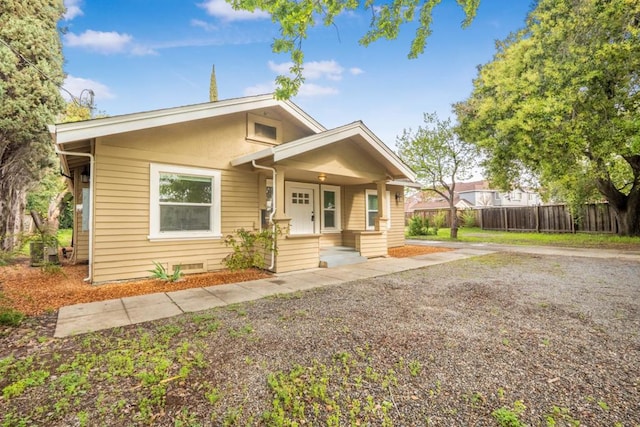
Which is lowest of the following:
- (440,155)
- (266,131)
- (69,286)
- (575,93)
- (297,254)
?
(69,286)

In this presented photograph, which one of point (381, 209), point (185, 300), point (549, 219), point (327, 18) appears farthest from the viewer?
point (549, 219)

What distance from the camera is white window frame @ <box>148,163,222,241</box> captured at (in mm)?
6137

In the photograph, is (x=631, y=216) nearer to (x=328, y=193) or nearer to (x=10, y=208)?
(x=328, y=193)

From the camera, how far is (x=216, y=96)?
19.1 m

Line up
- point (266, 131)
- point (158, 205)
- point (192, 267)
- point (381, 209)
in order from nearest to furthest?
1. point (158, 205)
2. point (192, 267)
3. point (266, 131)
4. point (381, 209)

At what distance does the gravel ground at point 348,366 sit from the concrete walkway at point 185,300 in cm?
30

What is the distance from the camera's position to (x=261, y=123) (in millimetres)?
7887

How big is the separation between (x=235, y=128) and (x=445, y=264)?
22.3 feet

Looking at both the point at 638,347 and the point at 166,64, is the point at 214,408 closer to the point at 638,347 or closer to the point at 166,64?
the point at 638,347

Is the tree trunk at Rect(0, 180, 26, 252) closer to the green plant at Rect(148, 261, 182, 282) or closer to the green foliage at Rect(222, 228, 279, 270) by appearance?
the green plant at Rect(148, 261, 182, 282)

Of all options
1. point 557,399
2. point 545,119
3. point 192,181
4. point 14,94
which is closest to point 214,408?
point 557,399

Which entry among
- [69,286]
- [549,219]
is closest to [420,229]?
[549,219]

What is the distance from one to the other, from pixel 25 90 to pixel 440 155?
1710 centimetres

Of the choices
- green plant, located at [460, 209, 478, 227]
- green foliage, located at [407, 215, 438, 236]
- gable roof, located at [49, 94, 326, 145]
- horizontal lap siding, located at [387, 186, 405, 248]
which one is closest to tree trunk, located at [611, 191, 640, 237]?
green foliage, located at [407, 215, 438, 236]
